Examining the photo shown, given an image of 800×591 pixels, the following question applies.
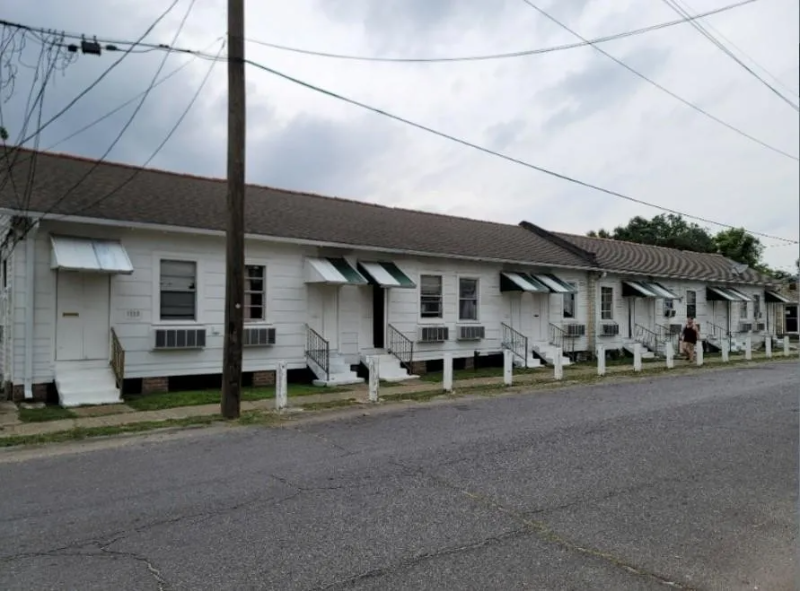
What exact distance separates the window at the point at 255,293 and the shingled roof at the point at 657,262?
14454mm

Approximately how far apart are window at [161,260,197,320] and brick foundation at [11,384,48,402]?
8.91 ft

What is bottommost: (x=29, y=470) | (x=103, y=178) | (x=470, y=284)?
(x=29, y=470)

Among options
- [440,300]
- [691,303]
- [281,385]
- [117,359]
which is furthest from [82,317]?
[691,303]

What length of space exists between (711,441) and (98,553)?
761 centimetres

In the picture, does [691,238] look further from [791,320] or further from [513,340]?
[513,340]

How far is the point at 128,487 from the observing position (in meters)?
6.10

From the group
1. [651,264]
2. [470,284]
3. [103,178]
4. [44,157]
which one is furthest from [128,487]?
[651,264]

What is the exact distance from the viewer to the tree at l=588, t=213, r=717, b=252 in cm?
5691

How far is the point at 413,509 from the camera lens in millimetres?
5320

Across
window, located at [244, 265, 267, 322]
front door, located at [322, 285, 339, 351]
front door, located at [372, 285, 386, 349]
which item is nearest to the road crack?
window, located at [244, 265, 267, 322]

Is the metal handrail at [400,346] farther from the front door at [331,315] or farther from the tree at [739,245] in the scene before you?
the tree at [739,245]

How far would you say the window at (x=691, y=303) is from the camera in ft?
95.1

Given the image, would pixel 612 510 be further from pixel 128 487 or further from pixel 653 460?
pixel 128 487

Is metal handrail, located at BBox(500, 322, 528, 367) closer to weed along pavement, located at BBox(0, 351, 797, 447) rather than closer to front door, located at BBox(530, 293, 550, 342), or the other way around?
front door, located at BBox(530, 293, 550, 342)
